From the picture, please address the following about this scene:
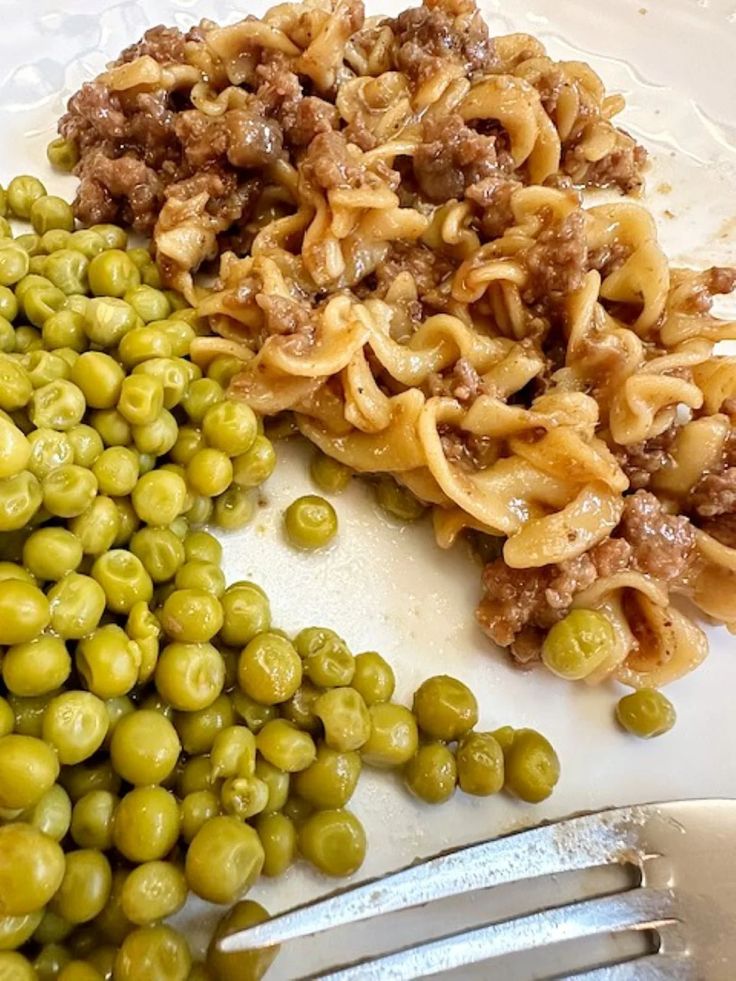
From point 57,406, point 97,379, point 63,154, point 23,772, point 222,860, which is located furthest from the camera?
point 63,154

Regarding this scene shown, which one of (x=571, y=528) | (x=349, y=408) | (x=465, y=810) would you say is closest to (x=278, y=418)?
(x=349, y=408)

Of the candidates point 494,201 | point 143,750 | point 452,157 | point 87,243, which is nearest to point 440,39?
point 452,157

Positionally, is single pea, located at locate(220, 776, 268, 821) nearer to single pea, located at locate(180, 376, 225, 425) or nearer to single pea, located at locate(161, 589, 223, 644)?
single pea, located at locate(161, 589, 223, 644)

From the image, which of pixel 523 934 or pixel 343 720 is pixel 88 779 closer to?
pixel 343 720

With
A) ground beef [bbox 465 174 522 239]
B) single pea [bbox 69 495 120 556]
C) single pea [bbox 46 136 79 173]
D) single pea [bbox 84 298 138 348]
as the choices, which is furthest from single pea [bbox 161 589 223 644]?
single pea [bbox 46 136 79 173]

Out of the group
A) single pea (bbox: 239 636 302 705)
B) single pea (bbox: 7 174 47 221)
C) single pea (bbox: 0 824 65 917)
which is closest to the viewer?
single pea (bbox: 0 824 65 917)

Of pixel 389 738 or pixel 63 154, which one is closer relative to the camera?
pixel 389 738
